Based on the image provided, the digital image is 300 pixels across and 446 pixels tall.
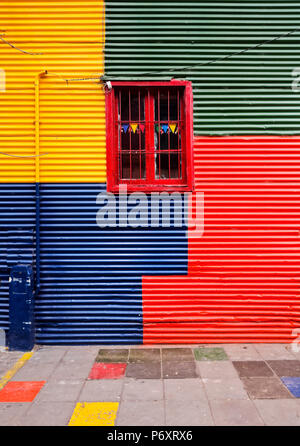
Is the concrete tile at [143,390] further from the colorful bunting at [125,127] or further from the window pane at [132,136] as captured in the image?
the colorful bunting at [125,127]

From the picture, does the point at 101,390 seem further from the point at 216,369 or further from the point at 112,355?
the point at 216,369

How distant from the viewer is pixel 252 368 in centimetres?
525

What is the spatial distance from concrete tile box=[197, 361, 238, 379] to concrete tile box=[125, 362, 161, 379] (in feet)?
2.05

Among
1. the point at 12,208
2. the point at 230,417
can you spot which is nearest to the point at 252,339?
the point at 230,417

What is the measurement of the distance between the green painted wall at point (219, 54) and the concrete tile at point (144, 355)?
3856 millimetres

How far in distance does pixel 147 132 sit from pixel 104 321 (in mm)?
3433

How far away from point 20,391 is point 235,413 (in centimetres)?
274

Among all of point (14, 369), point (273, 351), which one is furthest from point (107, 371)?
point (273, 351)

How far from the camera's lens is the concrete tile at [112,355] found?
5602mm

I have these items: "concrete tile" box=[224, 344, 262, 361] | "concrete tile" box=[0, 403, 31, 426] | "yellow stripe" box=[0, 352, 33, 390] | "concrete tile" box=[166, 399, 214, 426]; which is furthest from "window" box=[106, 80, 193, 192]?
"concrete tile" box=[0, 403, 31, 426]

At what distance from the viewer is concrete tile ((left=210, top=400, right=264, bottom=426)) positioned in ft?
12.5

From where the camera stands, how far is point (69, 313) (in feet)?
20.4

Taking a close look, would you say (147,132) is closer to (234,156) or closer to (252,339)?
(234,156)

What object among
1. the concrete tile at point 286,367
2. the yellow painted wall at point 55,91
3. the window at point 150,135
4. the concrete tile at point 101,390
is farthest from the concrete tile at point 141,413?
the yellow painted wall at point 55,91
